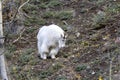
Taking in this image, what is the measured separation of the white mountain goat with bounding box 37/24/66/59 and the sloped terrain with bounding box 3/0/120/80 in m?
0.20

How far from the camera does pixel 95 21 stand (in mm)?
10852

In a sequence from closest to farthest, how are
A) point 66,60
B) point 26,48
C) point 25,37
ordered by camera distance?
point 66,60, point 26,48, point 25,37

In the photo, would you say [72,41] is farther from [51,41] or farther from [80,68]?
[80,68]

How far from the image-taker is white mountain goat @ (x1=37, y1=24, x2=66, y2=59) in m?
9.31

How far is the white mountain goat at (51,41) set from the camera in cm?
931

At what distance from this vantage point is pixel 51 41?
30.6ft

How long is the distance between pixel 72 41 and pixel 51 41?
3.75 ft

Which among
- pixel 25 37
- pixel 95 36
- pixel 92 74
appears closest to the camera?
pixel 92 74

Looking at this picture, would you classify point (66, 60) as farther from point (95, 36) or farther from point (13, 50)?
point (13, 50)

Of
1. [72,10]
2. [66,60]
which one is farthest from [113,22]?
[72,10]

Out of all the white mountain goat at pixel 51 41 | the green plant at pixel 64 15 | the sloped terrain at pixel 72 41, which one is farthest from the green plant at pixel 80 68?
the green plant at pixel 64 15

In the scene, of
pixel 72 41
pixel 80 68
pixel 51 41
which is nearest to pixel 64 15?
pixel 72 41

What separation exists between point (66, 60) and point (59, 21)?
3027 mm

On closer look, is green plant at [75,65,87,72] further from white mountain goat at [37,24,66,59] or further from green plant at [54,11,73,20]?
green plant at [54,11,73,20]
